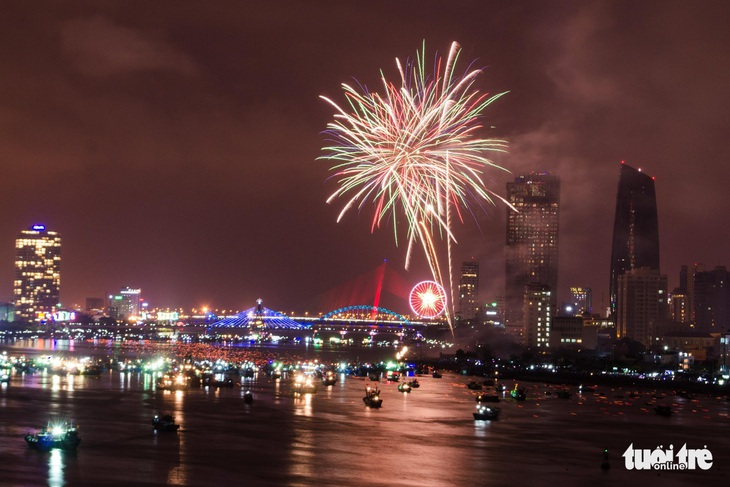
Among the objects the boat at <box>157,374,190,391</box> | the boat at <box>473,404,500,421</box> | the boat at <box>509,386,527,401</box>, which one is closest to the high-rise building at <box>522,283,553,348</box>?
the boat at <box>509,386,527,401</box>

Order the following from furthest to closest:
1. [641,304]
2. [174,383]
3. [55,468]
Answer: [641,304], [174,383], [55,468]

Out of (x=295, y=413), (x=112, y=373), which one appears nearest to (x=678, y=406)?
(x=295, y=413)

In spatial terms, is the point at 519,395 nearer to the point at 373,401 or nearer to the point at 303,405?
the point at 373,401

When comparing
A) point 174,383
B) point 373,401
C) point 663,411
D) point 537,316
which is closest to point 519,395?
Result: point 663,411

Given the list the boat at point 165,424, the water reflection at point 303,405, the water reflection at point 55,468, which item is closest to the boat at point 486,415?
the water reflection at point 303,405

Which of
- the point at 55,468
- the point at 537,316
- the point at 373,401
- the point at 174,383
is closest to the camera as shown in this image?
the point at 55,468

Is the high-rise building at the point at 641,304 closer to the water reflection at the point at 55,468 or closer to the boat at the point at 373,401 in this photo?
the boat at the point at 373,401

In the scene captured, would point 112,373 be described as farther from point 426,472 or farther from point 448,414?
point 426,472
